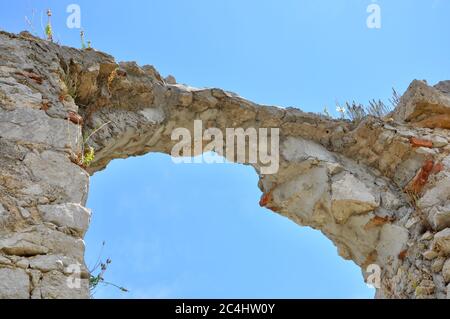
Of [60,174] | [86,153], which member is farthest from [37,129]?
[86,153]

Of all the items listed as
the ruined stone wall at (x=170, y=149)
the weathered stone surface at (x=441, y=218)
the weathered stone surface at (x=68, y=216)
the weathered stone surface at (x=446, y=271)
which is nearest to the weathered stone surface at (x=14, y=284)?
the ruined stone wall at (x=170, y=149)

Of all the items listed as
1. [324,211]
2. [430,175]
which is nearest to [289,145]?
[324,211]

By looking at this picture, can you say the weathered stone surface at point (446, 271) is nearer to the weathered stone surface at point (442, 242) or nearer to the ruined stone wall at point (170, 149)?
the ruined stone wall at point (170, 149)

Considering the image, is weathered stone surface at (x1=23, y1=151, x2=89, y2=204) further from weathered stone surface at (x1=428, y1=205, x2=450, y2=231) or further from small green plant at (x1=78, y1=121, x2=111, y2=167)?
weathered stone surface at (x1=428, y1=205, x2=450, y2=231)

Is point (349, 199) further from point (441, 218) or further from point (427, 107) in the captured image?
point (427, 107)

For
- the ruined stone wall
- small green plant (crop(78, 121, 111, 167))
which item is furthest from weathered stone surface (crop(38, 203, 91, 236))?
small green plant (crop(78, 121, 111, 167))

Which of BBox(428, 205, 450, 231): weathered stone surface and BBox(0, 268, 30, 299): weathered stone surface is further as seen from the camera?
BBox(428, 205, 450, 231): weathered stone surface

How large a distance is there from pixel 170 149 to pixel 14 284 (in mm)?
2925

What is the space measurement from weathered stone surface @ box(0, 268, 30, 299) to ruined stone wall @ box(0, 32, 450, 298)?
0.04ft

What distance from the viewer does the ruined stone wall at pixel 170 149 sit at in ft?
8.77

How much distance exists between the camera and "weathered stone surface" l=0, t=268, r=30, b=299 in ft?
7.32

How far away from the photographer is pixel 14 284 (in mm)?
2289

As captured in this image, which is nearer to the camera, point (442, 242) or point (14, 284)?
point (14, 284)
